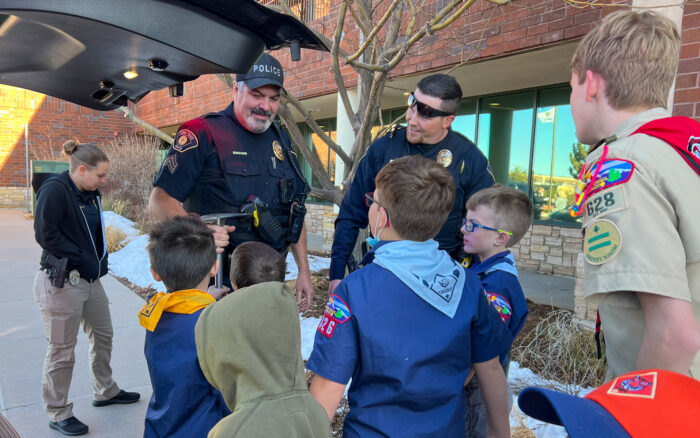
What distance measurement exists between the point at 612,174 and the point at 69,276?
10.0ft

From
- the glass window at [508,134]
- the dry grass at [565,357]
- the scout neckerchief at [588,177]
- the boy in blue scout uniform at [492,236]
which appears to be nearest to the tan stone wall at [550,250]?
the glass window at [508,134]

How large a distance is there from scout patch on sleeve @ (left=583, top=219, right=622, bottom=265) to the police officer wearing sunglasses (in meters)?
1.42

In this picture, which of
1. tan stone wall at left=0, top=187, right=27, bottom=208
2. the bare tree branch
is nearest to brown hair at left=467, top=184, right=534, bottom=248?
the bare tree branch

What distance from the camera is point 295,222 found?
291 centimetres

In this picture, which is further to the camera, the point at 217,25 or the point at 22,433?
the point at 22,433

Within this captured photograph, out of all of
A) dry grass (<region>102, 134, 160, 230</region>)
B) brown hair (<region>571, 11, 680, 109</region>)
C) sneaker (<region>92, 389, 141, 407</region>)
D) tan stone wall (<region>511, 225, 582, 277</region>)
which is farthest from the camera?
dry grass (<region>102, 134, 160, 230</region>)

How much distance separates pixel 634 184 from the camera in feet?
3.67

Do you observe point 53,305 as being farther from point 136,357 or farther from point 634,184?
point 634,184

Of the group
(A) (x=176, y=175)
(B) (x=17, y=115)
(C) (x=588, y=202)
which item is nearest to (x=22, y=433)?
(A) (x=176, y=175)

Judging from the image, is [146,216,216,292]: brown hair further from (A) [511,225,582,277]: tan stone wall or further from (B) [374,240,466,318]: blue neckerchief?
(A) [511,225,582,277]: tan stone wall

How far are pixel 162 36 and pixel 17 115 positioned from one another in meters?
20.0

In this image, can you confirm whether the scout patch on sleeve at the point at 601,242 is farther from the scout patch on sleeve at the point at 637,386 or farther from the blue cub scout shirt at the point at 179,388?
the blue cub scout shirt at the point at 179,388

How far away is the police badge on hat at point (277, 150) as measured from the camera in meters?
2.95

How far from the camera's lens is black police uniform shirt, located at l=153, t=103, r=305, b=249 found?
2.58 metres
